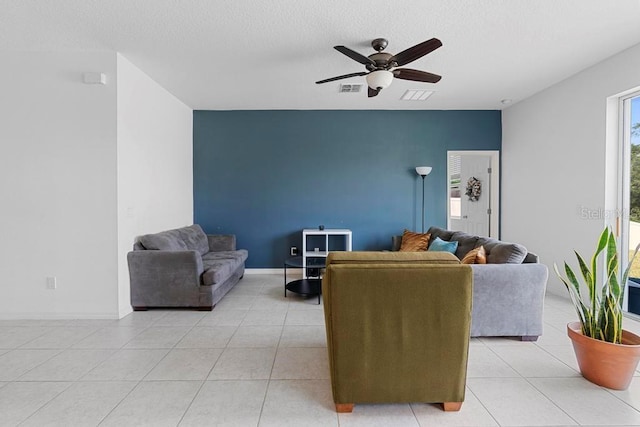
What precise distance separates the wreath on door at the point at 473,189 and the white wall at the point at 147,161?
493 cm

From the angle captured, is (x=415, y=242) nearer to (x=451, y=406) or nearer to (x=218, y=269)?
(x=218, y=269)

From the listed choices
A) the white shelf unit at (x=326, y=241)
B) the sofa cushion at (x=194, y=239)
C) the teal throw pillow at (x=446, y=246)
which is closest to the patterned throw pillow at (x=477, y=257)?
the teal throw pillow at (x=446, y=246)

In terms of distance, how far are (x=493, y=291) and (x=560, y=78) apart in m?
3.04

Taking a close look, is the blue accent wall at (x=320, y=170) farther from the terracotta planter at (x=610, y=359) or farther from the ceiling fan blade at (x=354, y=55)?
the terracotta planter at (x=610, y=359)

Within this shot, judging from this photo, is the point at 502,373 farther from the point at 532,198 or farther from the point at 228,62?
the point at 228,62

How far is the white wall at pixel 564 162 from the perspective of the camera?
11.0 feet

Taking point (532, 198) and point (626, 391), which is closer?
point (626, 391)

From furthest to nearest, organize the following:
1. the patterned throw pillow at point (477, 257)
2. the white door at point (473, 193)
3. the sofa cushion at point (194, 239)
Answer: the white door at point (473, 193) < the sofa cushion at point (194, 239) < the patterned throw pillow at point (477, 257)

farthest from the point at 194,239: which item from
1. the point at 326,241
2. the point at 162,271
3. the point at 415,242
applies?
the point at 415,242

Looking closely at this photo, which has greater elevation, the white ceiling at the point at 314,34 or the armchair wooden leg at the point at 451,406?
the white ceiling at the point at 314,34

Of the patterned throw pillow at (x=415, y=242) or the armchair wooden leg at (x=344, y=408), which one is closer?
the armchair wooden leg at (x=344, y=408)

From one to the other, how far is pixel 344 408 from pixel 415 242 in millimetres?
2973

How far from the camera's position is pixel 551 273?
160 inches

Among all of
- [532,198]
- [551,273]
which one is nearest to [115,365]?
[551,273]
